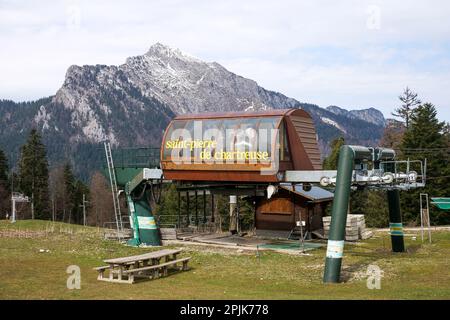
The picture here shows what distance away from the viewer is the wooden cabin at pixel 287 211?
119ft

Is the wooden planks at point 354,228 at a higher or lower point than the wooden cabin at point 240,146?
lower

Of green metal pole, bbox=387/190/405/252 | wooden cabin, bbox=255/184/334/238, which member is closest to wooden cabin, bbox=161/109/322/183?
green metal pole, bbox=387/190/405/252

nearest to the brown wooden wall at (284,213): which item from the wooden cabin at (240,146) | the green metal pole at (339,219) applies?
the wooden cabin at (240,146)

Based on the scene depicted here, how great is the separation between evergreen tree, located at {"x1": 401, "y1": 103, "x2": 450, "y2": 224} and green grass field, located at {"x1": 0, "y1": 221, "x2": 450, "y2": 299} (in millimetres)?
22085

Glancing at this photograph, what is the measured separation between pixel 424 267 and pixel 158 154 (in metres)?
16.6

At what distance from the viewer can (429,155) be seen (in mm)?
53656

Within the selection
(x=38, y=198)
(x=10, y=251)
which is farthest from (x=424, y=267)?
(x=38, y=198)

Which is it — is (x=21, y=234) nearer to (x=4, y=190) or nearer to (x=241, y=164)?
(x=241, y=164)

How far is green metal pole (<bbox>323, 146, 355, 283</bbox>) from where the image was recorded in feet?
60.6

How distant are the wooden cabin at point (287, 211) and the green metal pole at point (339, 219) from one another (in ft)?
53.2

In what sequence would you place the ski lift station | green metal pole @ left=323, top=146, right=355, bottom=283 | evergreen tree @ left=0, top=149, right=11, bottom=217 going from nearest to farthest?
green metal pole @ left=323, top=146, right=355, bottom=283 → the ski lift station → evergreen tree @ left=0, top=149, right=11, bottom=217

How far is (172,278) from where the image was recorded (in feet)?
63.6

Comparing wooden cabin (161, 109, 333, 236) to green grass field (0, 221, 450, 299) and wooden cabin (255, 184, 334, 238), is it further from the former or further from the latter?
wooden cabin (255, 184, 334, 238)

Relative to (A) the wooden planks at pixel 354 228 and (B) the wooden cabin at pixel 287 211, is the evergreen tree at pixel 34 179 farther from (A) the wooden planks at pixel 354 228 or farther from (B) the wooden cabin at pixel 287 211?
(A) the wooden planks at pixel 354 228
